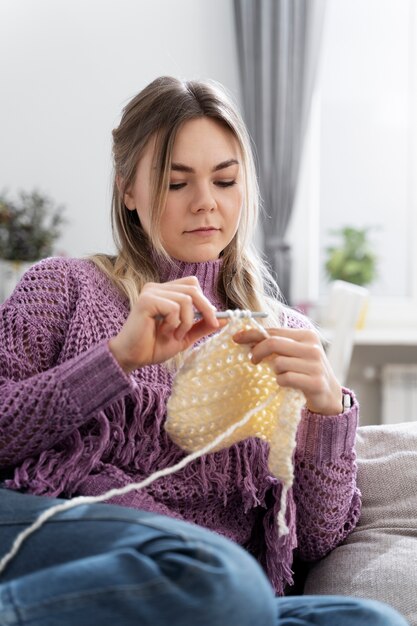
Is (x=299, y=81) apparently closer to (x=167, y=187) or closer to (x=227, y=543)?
(x=167, y=187)

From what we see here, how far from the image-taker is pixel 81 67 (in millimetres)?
3801

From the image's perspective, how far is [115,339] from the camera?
3.87 feet

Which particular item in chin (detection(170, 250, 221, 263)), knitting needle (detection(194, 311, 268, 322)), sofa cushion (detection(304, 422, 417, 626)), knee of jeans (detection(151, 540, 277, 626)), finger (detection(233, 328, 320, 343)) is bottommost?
sofa cushion (detection(304, 422, 417, 626))

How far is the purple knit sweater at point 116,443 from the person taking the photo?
1197 mm

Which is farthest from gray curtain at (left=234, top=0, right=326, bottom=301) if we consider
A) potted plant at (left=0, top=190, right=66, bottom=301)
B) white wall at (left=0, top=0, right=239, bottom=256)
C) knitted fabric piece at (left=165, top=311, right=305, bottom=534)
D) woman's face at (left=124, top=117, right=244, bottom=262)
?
knitted fabric piece at (left=165, top=311, right=305, bottom=534)

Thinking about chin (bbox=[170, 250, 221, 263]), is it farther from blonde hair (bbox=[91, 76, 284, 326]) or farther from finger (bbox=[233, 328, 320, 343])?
finger (bbox=[233, 328, 320, 343])

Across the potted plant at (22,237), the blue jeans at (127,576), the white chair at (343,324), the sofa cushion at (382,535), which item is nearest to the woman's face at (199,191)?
the sofa cushion at (382,535)

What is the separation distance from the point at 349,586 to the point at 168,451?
0.33 meters

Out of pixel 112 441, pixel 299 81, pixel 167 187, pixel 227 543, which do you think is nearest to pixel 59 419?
pixel 112 441

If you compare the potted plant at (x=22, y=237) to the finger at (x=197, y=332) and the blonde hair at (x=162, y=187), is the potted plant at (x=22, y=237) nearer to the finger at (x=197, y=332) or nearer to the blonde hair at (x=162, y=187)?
the blonde hair at (x=162, y=187)

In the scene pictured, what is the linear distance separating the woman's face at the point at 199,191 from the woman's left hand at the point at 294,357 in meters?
0.30

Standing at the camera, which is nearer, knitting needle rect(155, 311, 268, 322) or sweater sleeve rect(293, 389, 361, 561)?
knitting needle rect(155, 311, 268, 322)

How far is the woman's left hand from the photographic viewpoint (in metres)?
1.19

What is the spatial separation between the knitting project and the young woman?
0.10 feet
